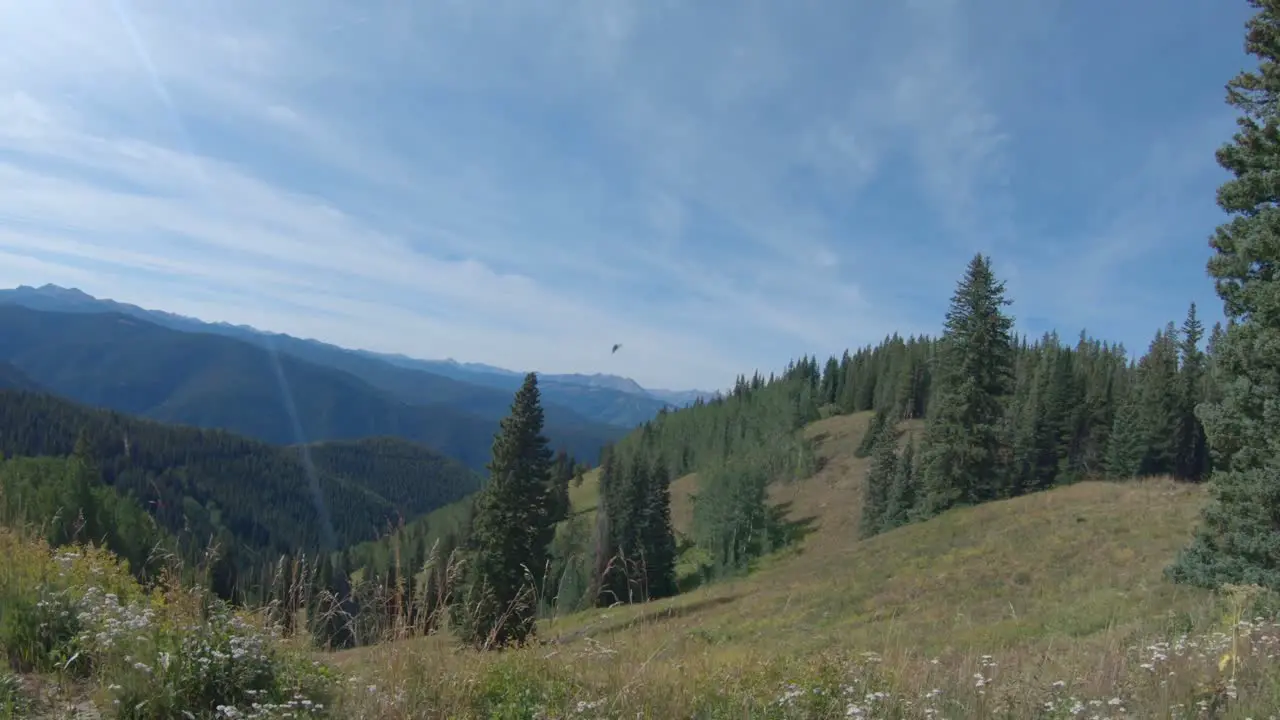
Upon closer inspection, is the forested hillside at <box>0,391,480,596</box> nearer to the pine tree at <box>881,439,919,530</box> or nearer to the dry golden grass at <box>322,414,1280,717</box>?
the pine tree at <box>881,439,919,530</box>

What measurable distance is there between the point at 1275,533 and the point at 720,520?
59234mm

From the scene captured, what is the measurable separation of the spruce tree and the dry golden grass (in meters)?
1.13

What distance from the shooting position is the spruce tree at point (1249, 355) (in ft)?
36.4

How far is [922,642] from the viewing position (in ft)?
34.3

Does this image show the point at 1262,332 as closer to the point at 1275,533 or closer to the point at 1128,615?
the point at 1275,533

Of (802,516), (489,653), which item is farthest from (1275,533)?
(802,516)

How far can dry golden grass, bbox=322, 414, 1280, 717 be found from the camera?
4.11 meters

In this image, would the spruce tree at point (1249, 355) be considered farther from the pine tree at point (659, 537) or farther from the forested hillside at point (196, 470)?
the forested hillside at point (196, 470)

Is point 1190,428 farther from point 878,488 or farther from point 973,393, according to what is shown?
point 973,393

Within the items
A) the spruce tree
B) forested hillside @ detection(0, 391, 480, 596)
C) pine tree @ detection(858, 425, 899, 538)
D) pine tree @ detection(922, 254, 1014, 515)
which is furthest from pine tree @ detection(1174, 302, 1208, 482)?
forested hillside @ detection(0, 391, 480, 596)

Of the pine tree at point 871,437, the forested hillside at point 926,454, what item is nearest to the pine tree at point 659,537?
the forested hillside at point 926,454

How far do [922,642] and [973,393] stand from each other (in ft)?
92.2

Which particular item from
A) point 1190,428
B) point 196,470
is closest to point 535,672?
point 1190,428

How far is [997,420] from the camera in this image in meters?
36.2
